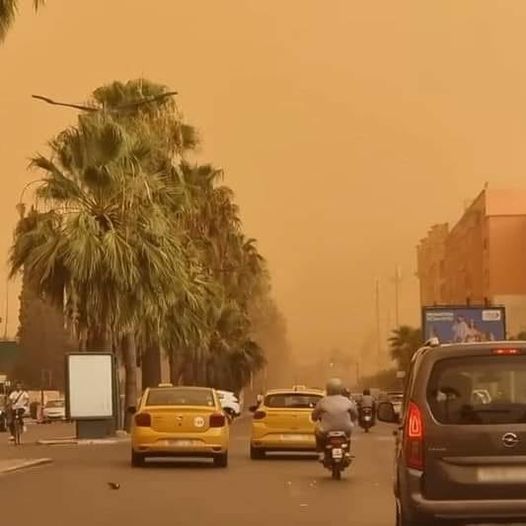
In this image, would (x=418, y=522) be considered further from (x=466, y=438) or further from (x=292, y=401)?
(x=292, y=401)

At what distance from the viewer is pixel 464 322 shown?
6038 cm

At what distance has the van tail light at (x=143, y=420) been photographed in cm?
2817

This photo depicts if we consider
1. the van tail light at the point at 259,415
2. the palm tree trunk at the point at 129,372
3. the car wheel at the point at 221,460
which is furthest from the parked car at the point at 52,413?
the car wheel at the point at 221,460

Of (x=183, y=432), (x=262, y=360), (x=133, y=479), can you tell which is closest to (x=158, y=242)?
(x=183, y=432)

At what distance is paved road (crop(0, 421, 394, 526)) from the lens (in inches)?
707

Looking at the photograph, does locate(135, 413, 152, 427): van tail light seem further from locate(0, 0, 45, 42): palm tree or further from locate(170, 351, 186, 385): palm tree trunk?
locate(170, 351, 186, 385): palm tree trunk

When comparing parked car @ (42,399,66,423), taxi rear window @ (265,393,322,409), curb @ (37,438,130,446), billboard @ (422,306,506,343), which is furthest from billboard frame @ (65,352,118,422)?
parked car @ (42,399,66,423)

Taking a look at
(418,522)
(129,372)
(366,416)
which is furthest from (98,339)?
Answer: (418,522)

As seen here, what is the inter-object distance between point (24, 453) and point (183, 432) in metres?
9.41

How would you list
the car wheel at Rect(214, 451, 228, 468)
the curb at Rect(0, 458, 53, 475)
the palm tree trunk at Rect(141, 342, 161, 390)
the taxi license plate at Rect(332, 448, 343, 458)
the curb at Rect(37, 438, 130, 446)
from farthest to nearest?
the palm tree trunk at Rect(141, 342, 161, 390), the curb at Rect(37, 438, 130, 446), the car wheel at Rect(214, 451, 228, 468), the curb at Rect(0, 458, 53, 475), the taxi license plate at Rect(332, 448, 343, 458)

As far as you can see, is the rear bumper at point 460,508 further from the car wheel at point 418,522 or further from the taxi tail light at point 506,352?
the taxi tail light at point 506,352

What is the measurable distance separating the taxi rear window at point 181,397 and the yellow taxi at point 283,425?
7.42 feet

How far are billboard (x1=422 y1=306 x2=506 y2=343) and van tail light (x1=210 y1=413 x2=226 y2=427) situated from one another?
31.7 meters

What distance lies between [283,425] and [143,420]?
437 cm
